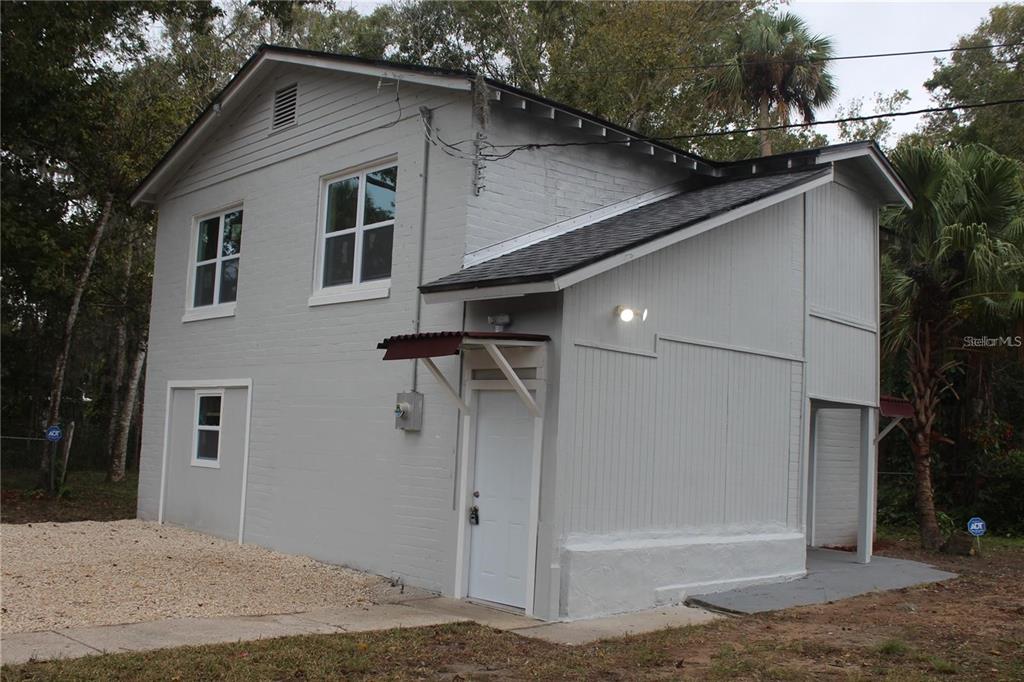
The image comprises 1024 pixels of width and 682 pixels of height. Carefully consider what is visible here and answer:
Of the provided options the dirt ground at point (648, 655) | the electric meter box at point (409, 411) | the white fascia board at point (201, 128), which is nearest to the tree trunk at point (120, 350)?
the white fascia board at point (201, 128)

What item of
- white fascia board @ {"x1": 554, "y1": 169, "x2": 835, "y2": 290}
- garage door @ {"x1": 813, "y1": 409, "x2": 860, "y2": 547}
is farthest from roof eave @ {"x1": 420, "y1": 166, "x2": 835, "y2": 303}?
garage door @ {"x1": 813, "y1": 409, "x2": 860, "y2": 547}

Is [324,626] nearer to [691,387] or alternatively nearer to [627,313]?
[627,313]

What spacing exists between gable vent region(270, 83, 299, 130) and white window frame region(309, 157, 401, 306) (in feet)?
5.04

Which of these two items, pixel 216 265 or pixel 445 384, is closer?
pixel 445 384

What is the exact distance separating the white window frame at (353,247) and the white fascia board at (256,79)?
43.1 inches

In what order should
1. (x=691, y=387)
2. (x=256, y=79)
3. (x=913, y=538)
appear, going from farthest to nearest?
(x=913, y=538)
(x=256, y=79)
(x=691, y=387)

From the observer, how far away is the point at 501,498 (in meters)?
9.80

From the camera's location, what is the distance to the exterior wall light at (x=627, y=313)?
975 cm

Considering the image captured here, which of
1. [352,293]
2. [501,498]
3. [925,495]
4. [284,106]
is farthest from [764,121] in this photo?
[501,498]

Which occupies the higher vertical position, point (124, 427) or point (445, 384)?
point (445, 384)

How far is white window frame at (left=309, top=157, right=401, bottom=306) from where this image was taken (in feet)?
38.5

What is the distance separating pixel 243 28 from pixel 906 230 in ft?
69.6

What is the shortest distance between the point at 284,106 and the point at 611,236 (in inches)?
245

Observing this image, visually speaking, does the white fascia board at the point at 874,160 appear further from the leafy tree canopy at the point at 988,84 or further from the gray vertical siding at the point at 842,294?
the leafy tree canopy at the point at 988,84
